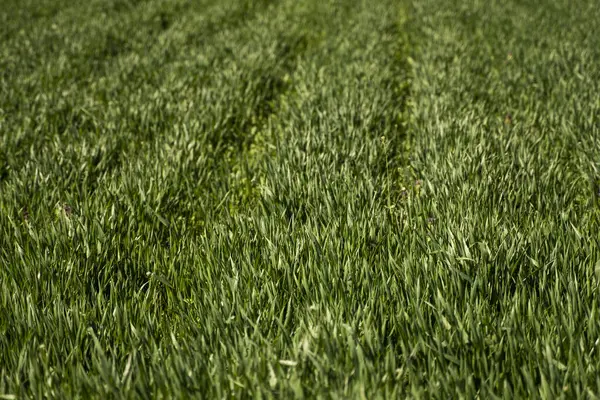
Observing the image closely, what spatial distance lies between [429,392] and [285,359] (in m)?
0.44

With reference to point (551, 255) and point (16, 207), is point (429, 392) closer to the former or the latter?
point (551, 255)

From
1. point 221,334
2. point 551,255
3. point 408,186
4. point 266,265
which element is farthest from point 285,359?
point 408,186

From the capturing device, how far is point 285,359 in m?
1.64

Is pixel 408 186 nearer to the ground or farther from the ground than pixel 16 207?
nearer to the ground

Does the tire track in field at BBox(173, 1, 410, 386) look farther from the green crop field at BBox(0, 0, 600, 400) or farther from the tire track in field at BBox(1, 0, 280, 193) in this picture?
the tire track in field at BBox(1, 0, 280, 193)

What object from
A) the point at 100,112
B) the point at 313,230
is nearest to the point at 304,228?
the point at 313,230

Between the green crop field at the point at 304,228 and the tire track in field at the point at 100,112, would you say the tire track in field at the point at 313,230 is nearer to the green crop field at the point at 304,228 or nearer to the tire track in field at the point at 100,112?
the green crop field at the point at 304,228

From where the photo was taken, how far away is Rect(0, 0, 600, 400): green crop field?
5.24 feet

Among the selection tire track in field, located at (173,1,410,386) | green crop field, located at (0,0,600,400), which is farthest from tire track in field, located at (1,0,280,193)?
tire track in field, located at (173,1,410,386)

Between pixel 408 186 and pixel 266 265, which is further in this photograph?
pixel 408 186

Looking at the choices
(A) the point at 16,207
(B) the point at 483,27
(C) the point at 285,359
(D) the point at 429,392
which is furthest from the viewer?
(B) the point at 483,27

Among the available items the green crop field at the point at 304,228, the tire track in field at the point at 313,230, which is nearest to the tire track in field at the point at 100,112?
the green crop field at the point at 304,228

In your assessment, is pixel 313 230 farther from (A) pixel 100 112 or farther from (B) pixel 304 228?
(A) pixel 100 112

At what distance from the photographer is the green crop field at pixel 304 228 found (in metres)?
1.60
